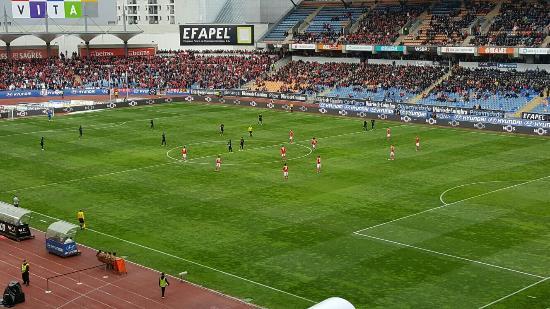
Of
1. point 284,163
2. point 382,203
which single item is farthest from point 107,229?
Result: point 284,163

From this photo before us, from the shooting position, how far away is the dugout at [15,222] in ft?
123

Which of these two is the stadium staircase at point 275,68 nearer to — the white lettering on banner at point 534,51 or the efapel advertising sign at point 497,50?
the efapel advertising sign at point 497,50

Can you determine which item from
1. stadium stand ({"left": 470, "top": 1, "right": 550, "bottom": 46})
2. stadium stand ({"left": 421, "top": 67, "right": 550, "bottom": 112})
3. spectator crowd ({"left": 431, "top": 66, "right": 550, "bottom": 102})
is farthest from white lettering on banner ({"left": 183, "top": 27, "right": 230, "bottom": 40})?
stadium stand ({"left": 470, "top": 1, "right": 550, "bottom": 46})

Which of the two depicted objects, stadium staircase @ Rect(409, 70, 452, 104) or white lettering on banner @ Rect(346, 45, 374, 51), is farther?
white lettering on banner @ Rect(346, 45, 374, 51)

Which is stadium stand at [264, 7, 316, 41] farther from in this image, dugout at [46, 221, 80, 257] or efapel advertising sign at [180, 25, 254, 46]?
dugout at [46, 221, 80, 257]

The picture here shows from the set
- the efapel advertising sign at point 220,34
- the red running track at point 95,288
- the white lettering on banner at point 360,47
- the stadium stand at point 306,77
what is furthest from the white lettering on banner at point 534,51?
the red running track at point 95,288

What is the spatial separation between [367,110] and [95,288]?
5447 cm

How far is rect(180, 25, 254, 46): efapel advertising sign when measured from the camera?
116 metres

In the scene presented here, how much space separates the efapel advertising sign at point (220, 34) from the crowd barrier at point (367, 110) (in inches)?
715

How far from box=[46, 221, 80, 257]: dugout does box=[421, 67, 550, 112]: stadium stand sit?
176 ft

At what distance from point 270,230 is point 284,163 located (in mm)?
17364

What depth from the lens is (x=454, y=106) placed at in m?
80.4

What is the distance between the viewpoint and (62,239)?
A: 34844 millimetres

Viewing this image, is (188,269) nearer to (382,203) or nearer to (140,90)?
(382,203)
